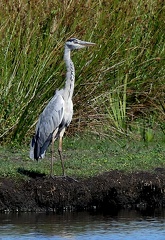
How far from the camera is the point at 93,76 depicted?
11586mm

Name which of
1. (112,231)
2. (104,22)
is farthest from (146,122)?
(112,231)

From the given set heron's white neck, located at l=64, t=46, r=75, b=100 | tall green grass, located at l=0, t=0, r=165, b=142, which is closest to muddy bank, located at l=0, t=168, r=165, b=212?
heron's white neck, located at l=64, t=46, r=75, b=100

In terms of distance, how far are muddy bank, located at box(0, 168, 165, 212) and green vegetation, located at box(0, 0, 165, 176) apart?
2.07ft

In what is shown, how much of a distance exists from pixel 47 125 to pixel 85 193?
1.06 meters

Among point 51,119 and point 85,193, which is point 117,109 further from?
point 85,193

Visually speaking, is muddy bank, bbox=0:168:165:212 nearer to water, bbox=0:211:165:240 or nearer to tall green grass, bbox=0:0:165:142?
water, bbox=0:211:165:240

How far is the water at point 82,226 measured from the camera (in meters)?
7.15

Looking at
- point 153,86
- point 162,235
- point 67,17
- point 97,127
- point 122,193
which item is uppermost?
point 67,17

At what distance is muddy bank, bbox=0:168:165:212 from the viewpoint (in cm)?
834

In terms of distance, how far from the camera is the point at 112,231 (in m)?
7.39

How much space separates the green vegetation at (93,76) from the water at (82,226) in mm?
1350

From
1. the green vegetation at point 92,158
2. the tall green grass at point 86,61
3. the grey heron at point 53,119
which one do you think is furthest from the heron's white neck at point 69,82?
the tall green grass at point 86,61

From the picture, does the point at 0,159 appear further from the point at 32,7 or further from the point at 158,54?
the point at 158,54

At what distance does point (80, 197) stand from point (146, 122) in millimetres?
3793
